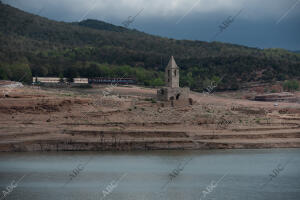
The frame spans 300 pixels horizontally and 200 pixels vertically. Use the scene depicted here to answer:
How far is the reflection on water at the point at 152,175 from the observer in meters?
30.8

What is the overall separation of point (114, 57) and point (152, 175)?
8238 cm

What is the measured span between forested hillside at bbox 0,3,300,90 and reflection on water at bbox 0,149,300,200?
1541 inches

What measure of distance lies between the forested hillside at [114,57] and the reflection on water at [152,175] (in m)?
39.1

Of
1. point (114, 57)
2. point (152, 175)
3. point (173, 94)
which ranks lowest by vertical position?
point (152, 175)

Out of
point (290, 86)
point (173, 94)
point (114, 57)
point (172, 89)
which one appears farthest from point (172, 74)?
point (114, 57)

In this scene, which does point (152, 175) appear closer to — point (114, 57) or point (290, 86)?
point (290, 86)

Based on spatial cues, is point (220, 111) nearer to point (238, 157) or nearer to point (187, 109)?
point (187, 109)

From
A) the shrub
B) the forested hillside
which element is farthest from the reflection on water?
the shrub

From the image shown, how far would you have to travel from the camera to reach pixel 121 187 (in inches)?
1283

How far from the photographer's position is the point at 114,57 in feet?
384

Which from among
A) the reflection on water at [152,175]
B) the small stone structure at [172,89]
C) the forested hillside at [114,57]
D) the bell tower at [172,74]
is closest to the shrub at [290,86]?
the forested hillside at [114,57]

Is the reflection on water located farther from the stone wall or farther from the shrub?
the shrub

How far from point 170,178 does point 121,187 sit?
144 inches

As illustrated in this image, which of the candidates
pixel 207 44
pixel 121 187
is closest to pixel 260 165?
pixel 121 187
